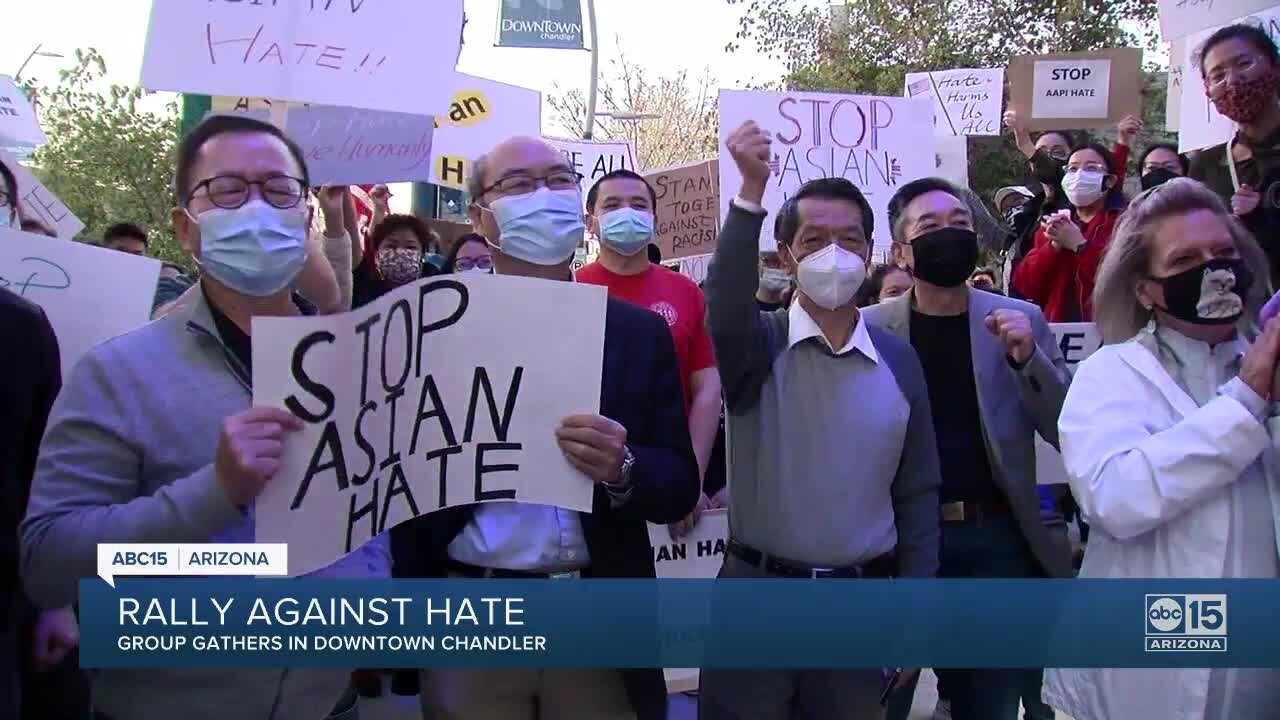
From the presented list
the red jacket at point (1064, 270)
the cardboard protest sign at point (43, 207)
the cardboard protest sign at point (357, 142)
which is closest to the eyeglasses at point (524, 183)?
the cardboard protest sign at point (357, 142)

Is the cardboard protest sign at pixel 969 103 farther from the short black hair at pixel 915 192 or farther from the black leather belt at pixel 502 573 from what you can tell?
the black leather belt at pixel 502 573

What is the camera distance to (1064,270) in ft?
17.1

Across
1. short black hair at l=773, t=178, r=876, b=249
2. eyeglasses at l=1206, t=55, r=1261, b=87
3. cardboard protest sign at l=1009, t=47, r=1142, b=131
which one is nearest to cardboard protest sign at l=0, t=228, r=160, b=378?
short black hair at l=773, t=178, r=876, b=249

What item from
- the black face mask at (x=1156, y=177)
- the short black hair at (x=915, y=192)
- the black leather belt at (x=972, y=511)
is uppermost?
the black face mask at (x=1156, y=177)

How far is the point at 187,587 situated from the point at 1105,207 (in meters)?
4.66

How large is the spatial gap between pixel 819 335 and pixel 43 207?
3.54 metres

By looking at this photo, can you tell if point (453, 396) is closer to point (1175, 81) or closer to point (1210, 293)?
point (1210, 293)

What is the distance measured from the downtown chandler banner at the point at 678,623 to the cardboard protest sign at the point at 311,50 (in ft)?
6.09

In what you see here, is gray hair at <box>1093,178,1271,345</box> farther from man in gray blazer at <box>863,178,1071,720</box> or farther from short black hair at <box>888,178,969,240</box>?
short black hair at <box>888,178,969,240</box>

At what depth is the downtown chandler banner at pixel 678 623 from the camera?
2.06 m

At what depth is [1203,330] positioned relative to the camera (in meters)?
2.41

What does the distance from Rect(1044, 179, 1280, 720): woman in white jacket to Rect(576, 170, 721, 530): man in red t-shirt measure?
1.46m

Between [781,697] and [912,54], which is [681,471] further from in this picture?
[912,54]

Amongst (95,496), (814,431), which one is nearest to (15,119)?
(95,496)
